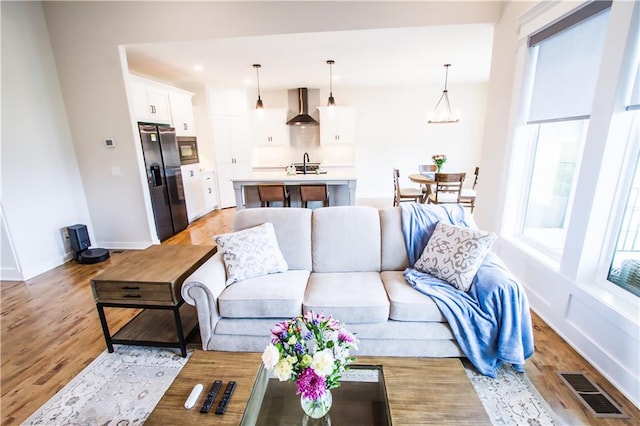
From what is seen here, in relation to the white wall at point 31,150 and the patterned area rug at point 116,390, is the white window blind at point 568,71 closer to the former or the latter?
the patterned area rug at point 116,390

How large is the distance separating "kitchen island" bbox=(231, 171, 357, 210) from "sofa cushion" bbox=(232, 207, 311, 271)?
1.88 meters

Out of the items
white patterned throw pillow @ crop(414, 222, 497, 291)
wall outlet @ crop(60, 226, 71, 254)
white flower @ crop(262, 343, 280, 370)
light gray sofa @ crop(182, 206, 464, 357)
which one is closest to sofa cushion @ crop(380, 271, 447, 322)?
light gray sofa @ crop(182, 206, 464, 357)

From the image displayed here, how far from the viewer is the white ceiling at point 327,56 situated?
10.8 feet

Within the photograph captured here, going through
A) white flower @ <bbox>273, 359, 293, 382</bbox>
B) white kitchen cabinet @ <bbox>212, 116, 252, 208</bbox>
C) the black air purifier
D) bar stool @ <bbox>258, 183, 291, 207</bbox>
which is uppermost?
white kitchen cabinet @ <bbox>212, 116, 252, 208</bbox>

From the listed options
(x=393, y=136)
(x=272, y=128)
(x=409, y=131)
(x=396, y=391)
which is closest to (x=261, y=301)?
(x=396, y=391)

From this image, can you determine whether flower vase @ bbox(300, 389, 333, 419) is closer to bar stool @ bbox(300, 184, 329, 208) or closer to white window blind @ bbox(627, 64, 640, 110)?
white window blind @ bbox(627, 64, 640, 110)

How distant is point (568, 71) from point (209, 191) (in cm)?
550

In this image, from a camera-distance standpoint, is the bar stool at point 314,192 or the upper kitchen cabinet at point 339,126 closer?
the bar stool at point 314,192

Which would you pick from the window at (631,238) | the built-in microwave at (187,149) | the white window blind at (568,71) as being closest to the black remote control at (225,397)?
the window at (631,238)

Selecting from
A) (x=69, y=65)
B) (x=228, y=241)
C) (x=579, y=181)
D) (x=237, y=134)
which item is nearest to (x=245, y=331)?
(x=228, y=241)

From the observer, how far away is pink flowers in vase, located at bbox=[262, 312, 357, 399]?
99 centimetres

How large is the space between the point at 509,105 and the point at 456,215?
4.40ft

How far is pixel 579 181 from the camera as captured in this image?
1.92 metres

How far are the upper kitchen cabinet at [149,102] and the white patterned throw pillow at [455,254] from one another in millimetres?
3864
